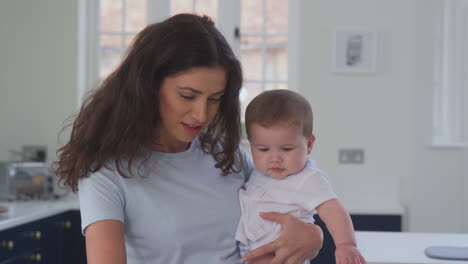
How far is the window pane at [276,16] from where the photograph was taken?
14.9 ft

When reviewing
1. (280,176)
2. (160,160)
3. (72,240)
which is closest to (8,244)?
(72,240)

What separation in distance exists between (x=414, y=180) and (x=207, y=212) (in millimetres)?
3019

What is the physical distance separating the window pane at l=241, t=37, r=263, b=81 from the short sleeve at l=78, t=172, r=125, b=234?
3.25 meters

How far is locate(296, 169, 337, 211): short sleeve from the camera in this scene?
4.99 ft

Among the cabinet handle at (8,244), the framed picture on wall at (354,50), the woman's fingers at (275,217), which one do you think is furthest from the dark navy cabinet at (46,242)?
the framed picture on wall at (354,50)

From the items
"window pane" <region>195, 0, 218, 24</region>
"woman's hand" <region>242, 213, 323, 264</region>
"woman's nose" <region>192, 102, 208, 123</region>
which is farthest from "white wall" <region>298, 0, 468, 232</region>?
"woman's nose" <region>192, 102, 208, 123</region>

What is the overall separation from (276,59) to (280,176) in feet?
Result: 10.0

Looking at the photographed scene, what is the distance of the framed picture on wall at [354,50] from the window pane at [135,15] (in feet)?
5.01

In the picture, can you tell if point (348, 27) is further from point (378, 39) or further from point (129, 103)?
point (129, 103)

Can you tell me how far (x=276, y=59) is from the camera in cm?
455

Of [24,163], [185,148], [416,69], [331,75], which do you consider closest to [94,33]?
[24,163]

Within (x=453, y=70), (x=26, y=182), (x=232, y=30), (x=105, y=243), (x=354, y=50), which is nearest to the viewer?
(x=105, y=243)

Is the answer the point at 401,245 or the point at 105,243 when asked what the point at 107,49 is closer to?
the point at 401,245

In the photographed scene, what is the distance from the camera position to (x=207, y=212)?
1463 millimetres
